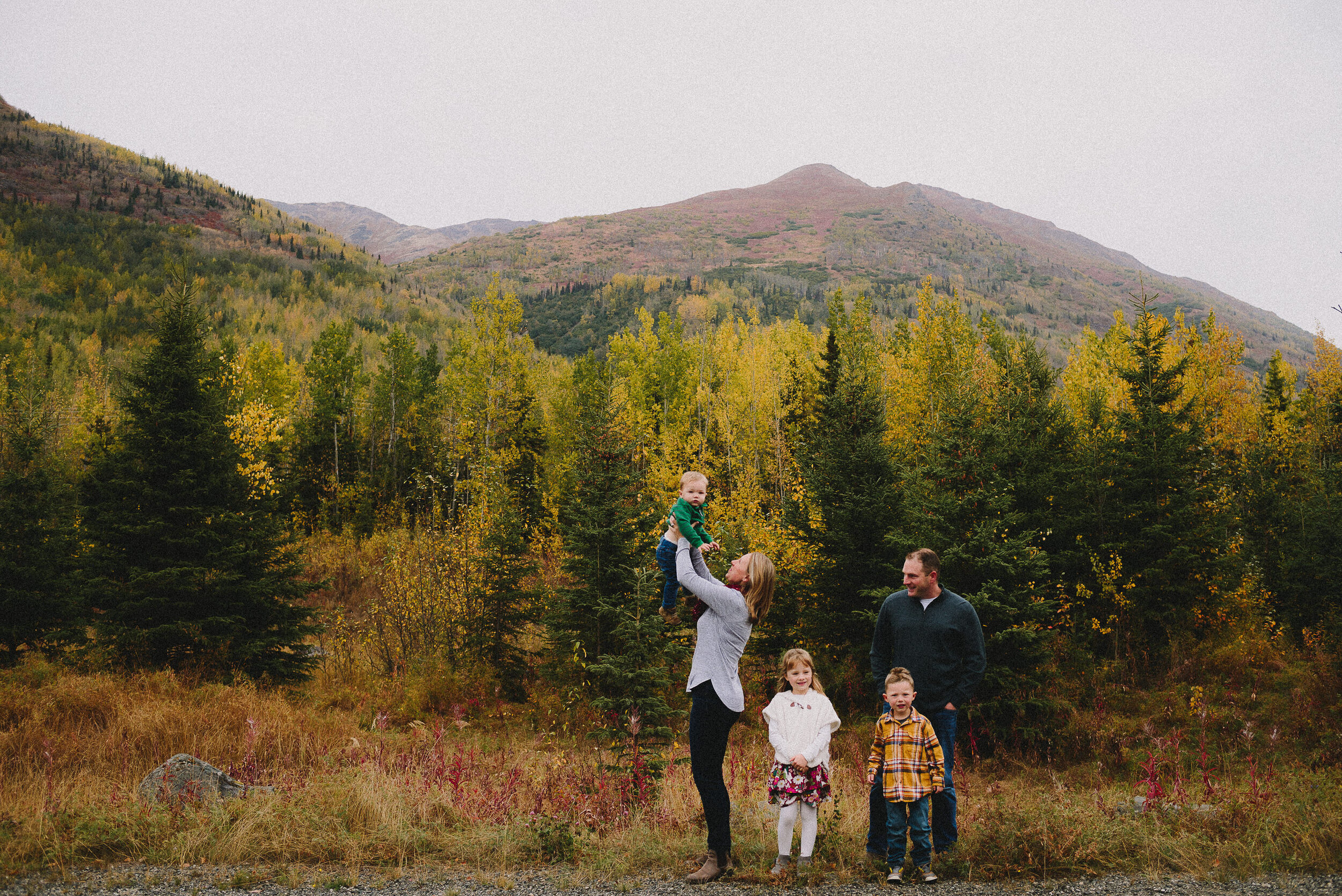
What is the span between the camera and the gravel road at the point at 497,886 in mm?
4223

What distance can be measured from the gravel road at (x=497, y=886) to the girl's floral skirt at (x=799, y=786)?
→ 52 centimetres

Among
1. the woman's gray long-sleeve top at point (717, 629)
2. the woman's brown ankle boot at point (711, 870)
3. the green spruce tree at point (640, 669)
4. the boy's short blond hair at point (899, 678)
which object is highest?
the woman's gray long-sleeve top at point (717, 629)

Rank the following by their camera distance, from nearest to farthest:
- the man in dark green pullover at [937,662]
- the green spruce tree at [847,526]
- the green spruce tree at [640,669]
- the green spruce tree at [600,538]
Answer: the man in dark green pullover at [937,662]
the green spruce tree at [640,669]
the green spruce tree at [600,538]
the green spruce tree at [847,526]

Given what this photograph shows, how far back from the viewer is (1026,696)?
1171 cm

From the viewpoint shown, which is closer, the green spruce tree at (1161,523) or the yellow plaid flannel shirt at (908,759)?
the yellow plaid flannel shirt at (908,759)

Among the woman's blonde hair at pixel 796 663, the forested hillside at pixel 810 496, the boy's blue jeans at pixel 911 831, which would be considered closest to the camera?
the boy's blue jeans at pixel 911 831

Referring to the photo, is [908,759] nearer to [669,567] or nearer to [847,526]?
[669,567]

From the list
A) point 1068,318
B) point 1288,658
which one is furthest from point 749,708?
point 1068,318

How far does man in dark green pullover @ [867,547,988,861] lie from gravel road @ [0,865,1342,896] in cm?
45

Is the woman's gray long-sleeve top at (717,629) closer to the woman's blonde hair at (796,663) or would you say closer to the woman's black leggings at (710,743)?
the woman's black leggings at (710,743)

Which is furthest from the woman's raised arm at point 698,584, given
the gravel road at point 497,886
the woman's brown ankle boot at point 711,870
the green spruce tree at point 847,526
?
the green spruce tree at point 847,526

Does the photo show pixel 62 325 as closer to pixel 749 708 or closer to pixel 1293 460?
pixel 749 708

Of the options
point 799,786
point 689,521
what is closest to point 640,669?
→ point 799,786

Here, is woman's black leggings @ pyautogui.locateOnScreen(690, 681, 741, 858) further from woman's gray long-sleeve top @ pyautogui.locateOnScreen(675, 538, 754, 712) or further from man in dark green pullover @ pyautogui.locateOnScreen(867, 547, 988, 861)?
man in dark green pullover @ pyautogui.locateOnScreen(867, 547, 988, 861)
